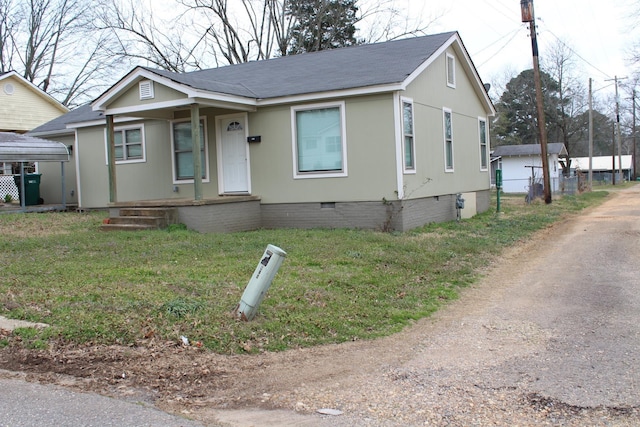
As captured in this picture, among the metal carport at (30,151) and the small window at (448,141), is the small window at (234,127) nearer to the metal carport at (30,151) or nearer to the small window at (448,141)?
the small window at (448,141)

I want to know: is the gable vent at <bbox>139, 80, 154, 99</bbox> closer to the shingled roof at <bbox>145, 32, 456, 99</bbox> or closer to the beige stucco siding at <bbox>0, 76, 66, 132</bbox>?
the shingled roof at <bbox>145, 32, 456, 99</bbox>

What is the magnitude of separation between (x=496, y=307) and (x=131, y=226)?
928 centimetres

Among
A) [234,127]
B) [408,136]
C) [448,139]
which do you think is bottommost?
[408,136]

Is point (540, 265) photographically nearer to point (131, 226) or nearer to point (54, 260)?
point (54, 260)

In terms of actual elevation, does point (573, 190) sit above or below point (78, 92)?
below

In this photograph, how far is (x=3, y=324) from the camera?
6039mm

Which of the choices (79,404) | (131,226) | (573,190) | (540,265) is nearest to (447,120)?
(540,265)

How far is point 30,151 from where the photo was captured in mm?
19266

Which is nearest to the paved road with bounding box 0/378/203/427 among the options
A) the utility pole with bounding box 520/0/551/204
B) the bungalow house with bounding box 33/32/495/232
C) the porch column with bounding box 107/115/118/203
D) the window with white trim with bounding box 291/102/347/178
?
the bungalow house with bounding box 33/32/495/232

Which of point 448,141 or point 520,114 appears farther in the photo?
point 520,114

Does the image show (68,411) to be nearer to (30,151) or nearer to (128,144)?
(128,144)

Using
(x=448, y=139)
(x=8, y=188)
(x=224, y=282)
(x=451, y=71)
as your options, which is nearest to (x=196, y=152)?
(x=224, y=282)

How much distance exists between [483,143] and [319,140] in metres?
8.47

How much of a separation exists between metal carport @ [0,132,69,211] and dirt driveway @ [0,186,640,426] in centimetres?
1557
